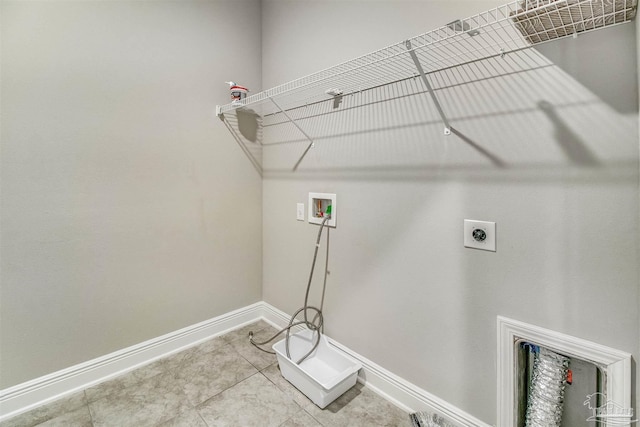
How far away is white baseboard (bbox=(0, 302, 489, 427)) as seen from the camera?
1.31 meters

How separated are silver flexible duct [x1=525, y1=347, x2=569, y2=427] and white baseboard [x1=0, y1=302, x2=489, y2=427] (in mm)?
250

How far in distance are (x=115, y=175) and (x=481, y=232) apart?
1960 millimetres

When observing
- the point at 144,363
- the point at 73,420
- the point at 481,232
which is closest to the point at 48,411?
the point at 73,420

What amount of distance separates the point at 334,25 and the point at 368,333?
1875mm

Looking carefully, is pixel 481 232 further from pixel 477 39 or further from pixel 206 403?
pixel 206 403

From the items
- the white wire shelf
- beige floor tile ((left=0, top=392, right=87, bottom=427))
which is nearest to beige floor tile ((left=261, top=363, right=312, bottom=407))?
beige floor tile ((left=0, top=392, right=87, bottom=427))

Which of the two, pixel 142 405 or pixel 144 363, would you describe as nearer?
pixel 142 405

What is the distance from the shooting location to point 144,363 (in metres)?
1.72

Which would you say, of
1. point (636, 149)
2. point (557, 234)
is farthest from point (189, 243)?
point (636, 149)

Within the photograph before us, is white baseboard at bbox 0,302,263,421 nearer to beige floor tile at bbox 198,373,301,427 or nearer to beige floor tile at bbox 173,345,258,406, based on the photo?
beige floor tile at bbox 173,345,258,406

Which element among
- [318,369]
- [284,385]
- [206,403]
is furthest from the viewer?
[318,369]

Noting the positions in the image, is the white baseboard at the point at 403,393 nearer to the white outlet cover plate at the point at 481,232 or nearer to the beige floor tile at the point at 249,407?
the beige floor tile at the point at 249,407

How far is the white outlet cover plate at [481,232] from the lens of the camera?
1104 mm

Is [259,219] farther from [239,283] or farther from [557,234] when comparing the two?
[557,234]
